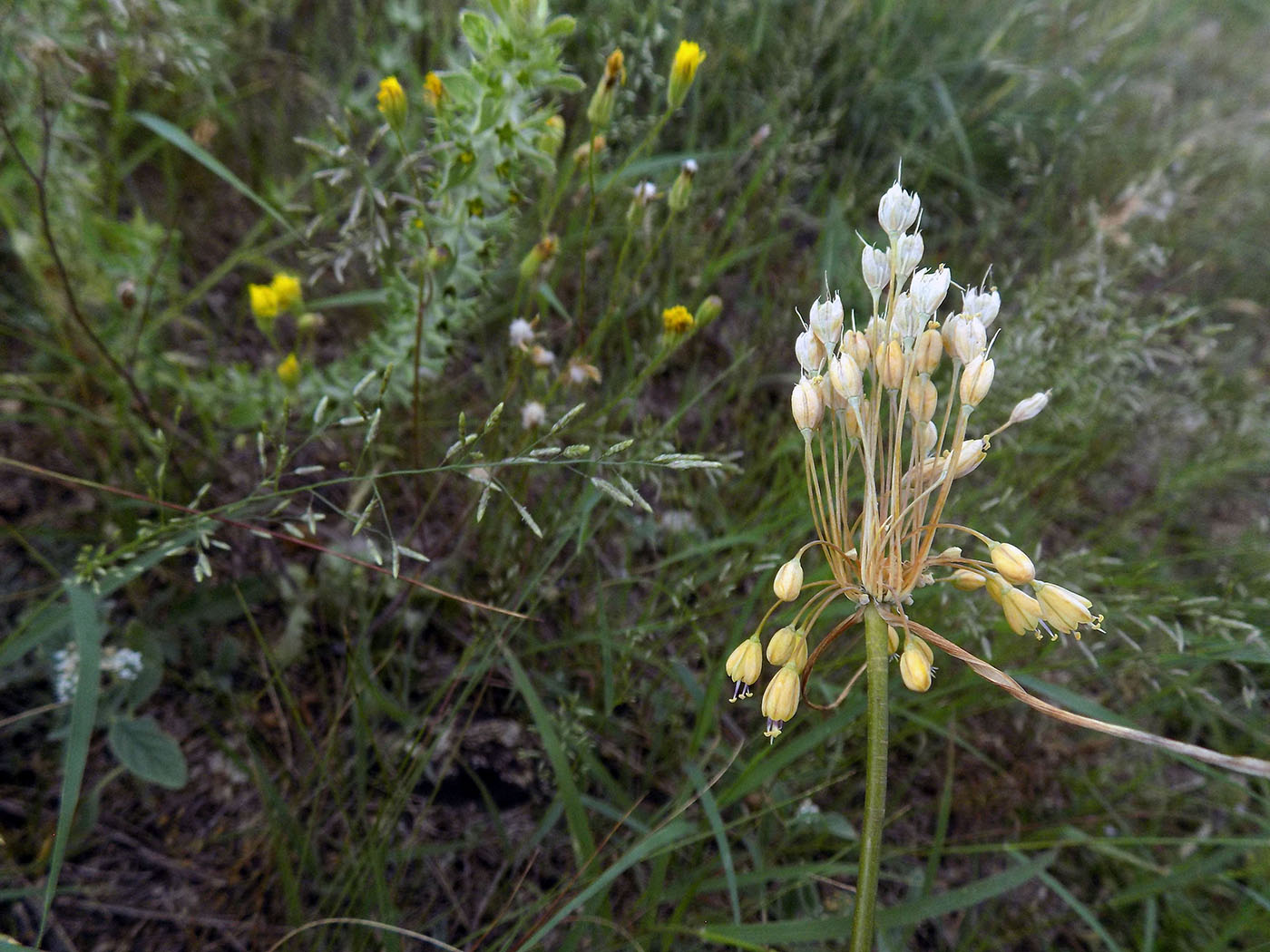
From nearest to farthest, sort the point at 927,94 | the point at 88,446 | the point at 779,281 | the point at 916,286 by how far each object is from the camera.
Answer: the point at 916,286 → the point at 88,446 → the point at 779,281 → the point at 927,94

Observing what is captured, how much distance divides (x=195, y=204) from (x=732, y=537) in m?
1.67

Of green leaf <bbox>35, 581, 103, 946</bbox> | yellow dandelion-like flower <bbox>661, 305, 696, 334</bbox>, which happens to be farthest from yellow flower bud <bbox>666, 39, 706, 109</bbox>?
green leaf <bbox>35, 581, 103, 946</bbox>

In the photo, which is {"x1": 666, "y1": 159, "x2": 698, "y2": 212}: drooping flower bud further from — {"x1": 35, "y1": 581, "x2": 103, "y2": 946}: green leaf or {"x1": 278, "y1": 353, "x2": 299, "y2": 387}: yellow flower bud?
{"x1": 35, "y1": 581, "x2": 103, "y2": 946}: green leaf

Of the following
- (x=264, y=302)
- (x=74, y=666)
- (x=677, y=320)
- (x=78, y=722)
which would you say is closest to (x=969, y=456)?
(x=677, y=320)

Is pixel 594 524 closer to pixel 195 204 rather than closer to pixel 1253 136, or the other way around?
pixel 195 204

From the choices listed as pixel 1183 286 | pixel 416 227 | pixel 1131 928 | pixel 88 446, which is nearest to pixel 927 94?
pixel 1183 286

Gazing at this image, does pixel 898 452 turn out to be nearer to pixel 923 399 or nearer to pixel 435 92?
pixel 923 399

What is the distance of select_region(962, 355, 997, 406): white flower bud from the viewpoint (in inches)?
32.0

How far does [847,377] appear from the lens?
814 millimetres

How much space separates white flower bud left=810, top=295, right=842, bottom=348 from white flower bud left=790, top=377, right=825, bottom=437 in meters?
0.05

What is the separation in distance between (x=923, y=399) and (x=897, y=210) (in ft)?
0.60

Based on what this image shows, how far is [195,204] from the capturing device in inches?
85.7

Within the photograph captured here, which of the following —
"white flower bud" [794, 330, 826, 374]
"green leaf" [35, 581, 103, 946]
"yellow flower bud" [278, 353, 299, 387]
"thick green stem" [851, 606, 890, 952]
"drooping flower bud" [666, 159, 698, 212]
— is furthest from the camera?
"yellow flower bud" [278, 353, 299, 387]

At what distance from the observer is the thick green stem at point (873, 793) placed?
0.75 m
